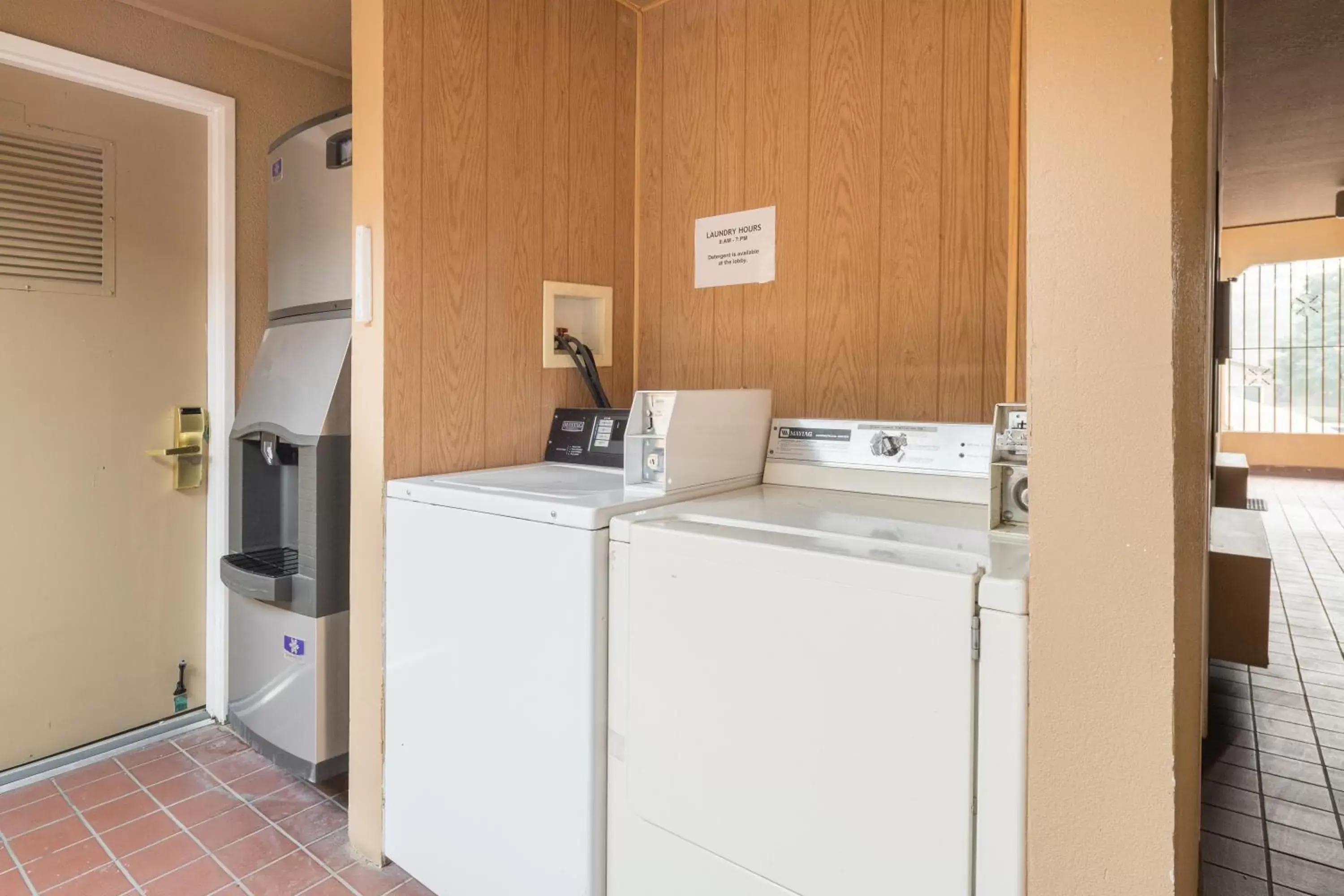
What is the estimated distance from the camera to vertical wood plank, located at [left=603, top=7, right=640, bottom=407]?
2316 mm

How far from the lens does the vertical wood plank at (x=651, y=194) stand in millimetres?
2352

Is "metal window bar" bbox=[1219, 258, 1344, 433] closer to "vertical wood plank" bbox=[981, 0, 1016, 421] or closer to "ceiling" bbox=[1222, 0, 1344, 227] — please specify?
"ceiling" bbox=[1222, 0, 1344, 227]

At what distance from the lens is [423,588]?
166cm

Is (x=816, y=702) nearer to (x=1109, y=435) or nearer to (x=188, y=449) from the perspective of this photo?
(x=1109, y=435)

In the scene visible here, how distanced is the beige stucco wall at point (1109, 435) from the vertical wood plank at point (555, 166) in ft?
4.78

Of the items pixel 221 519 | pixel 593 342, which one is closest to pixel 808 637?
pixel 593 342

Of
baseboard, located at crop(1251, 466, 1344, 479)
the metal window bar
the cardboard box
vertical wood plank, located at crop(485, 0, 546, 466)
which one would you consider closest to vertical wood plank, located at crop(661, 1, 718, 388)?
vertical wood plank, located at crop(485, 0, 546, 466)

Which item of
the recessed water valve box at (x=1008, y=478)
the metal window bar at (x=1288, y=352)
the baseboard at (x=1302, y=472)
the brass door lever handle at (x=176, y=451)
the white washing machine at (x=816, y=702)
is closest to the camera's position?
the white washing machine at (x=816, y=702)

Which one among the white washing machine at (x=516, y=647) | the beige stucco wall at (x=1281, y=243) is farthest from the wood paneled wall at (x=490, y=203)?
the beige stucco wall at (x=1281, y=243)

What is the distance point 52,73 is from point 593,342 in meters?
1.74

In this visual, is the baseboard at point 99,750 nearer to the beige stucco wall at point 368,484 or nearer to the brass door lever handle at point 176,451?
the brass door lever handle at point 176,451

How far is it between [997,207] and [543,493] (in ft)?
3.99

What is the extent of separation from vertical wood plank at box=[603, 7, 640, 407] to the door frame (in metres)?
1.33

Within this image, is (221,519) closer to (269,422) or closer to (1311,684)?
(269,422)
